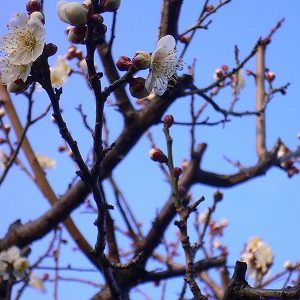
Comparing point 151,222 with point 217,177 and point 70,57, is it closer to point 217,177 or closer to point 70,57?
point 217,177

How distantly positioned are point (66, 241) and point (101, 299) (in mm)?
963

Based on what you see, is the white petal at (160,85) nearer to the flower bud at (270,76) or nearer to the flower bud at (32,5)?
the flower bud at (32,5)

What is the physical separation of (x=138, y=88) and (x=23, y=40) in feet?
1.23

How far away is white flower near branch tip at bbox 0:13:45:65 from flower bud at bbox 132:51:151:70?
200 mm

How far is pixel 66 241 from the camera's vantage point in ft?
9.80

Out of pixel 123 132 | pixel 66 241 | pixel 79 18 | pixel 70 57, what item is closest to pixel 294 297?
pixel 79 18

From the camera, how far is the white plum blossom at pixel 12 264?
2.45 meters

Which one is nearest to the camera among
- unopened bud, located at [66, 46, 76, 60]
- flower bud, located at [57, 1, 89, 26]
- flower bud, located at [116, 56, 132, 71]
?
flower bud, located at [57, 1, 89, 26]

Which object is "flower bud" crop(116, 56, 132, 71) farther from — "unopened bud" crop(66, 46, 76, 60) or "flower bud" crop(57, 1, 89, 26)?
"unopened bud" crop(66, 46, 76, 60)

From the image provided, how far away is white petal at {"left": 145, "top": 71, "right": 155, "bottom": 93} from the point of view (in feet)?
3.32

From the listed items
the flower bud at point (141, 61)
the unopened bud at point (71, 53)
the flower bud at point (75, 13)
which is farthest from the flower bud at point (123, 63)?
the unopened bud at point (71, 53)

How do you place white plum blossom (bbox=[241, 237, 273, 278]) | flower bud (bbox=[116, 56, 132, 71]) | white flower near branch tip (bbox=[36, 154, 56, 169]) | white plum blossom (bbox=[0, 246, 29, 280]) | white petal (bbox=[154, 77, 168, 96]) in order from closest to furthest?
flower bud (bbox=[116, 56, 132, 71]) → white petal (bbox=[154, 77, 168, 96]) → white plum blossom (bbox=[0, 246, 29, 280]) → white plum blossom (bbox=[241, 237, 273, 278]) → white flower near branch tip (bbox=[36, 154, 56, 169])

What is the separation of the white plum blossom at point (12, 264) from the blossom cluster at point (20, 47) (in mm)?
1545


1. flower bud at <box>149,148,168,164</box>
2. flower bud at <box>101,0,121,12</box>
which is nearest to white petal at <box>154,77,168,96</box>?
flower bud at <box>101,0,121,12</box>
